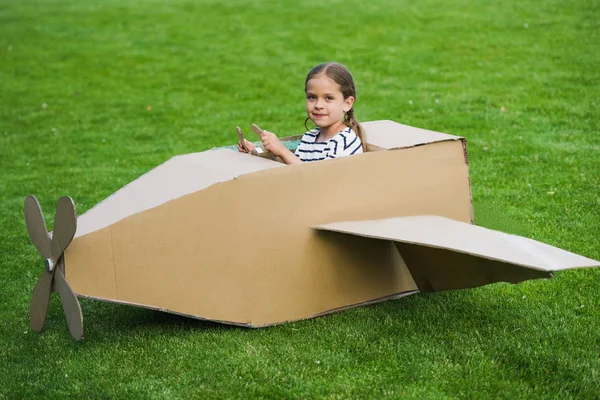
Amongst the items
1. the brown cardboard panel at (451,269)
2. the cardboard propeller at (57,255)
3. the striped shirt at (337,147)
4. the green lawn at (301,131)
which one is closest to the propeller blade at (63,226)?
the cardboard propeller at (57,255)

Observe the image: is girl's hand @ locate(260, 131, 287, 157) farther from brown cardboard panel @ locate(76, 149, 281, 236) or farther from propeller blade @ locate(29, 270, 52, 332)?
propeller blade @ locate(29, 270, 52, 332)

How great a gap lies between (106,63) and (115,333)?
8320mm

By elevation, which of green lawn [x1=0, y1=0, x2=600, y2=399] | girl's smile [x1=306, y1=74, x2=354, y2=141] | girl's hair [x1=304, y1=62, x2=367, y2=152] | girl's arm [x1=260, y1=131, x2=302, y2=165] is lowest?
green lawn [x1=0, y1=0, x2=600, y2=399]

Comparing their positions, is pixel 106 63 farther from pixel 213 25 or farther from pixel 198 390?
pixel 198 390

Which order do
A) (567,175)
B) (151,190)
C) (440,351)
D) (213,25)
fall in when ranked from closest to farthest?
(440,351) < (151,190) < (567,175) < (213,25)

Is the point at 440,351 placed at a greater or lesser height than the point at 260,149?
lesser

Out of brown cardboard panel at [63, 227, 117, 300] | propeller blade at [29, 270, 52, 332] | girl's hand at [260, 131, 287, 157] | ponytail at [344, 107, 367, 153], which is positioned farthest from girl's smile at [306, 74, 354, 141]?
propeller blade at [29, 270, 52, 332]

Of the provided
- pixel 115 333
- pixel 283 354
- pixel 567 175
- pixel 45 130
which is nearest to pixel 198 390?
pixel 283 354

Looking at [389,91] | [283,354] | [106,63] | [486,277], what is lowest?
[106,63]

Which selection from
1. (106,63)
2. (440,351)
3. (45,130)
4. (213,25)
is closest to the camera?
(440,351)

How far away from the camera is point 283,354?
132 inches

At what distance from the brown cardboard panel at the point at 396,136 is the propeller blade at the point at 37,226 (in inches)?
62.2

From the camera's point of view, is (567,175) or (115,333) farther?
(567,175)

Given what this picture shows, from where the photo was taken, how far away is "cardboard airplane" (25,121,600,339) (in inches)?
130
